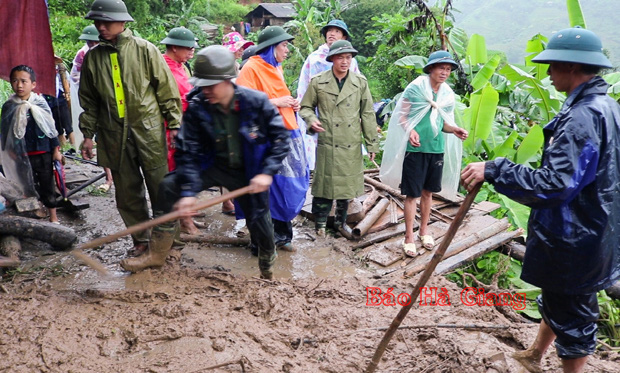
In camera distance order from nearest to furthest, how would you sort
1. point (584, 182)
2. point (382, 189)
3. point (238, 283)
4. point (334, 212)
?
point (584, 182)
point (238, 283)
point (334, 212)
point (382, 189)

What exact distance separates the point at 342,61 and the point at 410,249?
2159 mm

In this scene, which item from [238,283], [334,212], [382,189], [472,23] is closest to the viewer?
[238,283]

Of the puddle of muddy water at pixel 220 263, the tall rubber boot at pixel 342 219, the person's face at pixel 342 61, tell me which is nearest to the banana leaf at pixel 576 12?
the person's face at pixel 342 61

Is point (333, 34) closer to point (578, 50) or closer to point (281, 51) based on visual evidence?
point (281, 51)

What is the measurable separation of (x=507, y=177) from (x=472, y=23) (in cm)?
7690

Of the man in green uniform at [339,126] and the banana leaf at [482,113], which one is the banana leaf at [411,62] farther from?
the man in green uniform at [339,126]

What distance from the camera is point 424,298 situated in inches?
167

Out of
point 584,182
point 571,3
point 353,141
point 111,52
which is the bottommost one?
point 353,141

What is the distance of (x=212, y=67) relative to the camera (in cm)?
330

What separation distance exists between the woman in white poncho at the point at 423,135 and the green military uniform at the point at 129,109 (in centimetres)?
231

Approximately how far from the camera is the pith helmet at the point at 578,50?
8.51ft

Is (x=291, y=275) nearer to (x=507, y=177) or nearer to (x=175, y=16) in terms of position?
(x=507, y=177)

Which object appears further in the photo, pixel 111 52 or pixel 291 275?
pixel 291 275

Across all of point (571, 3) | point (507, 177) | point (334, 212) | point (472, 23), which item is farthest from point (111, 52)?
point (472, 23)
